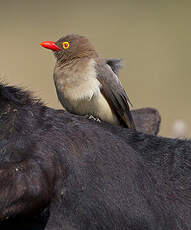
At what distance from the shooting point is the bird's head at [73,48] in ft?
16.8

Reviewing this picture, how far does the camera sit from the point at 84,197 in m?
3.44

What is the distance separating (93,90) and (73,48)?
58cm

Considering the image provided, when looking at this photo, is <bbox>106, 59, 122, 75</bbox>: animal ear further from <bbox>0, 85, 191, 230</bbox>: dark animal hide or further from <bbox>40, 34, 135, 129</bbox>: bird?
<bbox>0, 85, 191, 230</bbox>: dark animal hide

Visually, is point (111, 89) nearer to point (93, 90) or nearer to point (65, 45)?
point (93, 90)

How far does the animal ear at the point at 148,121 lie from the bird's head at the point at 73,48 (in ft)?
2.02

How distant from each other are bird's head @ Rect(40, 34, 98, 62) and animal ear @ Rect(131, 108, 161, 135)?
2.02 ft

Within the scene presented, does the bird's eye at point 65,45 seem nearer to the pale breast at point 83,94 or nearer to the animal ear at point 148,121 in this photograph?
the pale breast at point 83,94

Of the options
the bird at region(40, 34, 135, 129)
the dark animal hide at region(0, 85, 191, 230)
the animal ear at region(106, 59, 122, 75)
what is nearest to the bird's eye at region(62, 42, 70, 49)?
the bird at region(40, 34, 135, 129)

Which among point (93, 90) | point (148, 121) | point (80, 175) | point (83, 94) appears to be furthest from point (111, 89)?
point (80, 175)

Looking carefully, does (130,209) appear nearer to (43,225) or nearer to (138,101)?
(43,225)

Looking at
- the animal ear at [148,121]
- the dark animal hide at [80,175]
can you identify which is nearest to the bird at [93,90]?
the animal ear at [148,121]

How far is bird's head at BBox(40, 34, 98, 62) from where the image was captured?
201 inches

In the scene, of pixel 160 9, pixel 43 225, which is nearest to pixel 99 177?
pixel 43 225

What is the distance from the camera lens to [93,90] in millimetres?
4719
